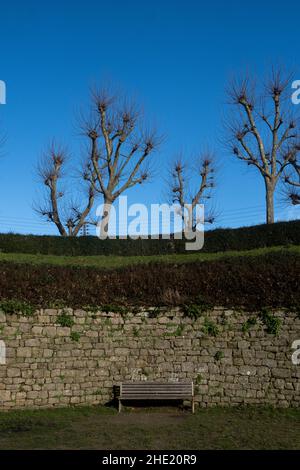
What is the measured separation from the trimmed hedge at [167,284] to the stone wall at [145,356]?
12.7 inches

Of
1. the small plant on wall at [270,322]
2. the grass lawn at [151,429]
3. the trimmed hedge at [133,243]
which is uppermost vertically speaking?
the trimmed hedge at [133,243]

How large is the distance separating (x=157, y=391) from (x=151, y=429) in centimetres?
189

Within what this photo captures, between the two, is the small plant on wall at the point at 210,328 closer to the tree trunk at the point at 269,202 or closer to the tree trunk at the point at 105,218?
the tree trunk at the point at 105,218

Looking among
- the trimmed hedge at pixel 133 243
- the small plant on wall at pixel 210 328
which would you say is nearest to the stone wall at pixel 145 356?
the small plant on wall at pixel 210 328

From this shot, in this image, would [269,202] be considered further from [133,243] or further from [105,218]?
[105,218]

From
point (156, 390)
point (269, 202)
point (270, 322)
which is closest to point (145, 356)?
point (156, 390)

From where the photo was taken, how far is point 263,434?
30.2ft

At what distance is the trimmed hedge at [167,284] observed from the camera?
487 inches

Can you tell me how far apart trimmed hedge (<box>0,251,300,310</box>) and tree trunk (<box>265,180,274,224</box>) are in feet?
26.0

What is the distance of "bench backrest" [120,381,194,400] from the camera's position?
11.5 m

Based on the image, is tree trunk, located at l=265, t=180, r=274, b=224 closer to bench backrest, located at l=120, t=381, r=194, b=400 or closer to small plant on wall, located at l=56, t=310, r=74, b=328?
bench backrest, located at l=120, t=381, r=194, b=400

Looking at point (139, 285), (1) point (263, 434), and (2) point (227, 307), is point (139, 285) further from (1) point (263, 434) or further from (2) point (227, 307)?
(1) point (263, 434)

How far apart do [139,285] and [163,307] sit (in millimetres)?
869

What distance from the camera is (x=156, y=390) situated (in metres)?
11.6
